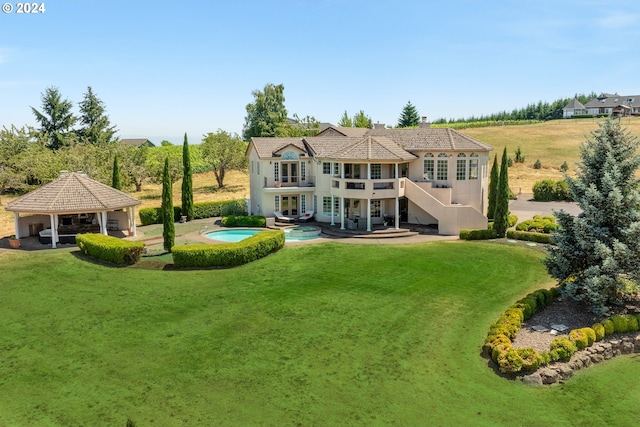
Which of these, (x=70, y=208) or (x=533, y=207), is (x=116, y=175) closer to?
(x=70, y=208)

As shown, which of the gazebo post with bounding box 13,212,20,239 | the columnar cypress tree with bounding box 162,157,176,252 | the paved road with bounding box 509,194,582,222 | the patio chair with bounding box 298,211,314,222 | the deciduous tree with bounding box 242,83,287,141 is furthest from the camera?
the deciduous tree with bounding box 242,83,287,141

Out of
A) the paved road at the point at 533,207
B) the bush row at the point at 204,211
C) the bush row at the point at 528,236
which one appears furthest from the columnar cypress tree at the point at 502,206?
the bush row at the point at 204,211

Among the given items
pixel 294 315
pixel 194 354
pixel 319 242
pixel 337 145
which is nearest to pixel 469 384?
pixel 294 315

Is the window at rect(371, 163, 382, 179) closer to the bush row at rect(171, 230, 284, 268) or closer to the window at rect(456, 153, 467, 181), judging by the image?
the window at rect(456, 153, 467, 181)

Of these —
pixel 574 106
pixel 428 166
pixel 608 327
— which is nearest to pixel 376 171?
pixel 428 166

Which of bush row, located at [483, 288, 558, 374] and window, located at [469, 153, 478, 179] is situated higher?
window, located at [469, 153, 478, 179]

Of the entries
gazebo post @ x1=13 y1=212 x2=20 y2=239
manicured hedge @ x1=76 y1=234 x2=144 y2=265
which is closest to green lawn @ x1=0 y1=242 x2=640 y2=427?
manicured hedge @ x1=76 y1=234 x2=144 y2=265

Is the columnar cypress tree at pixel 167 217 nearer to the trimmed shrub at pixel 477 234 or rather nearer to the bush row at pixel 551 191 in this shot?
the trimmed shrub at pixel 477 234
